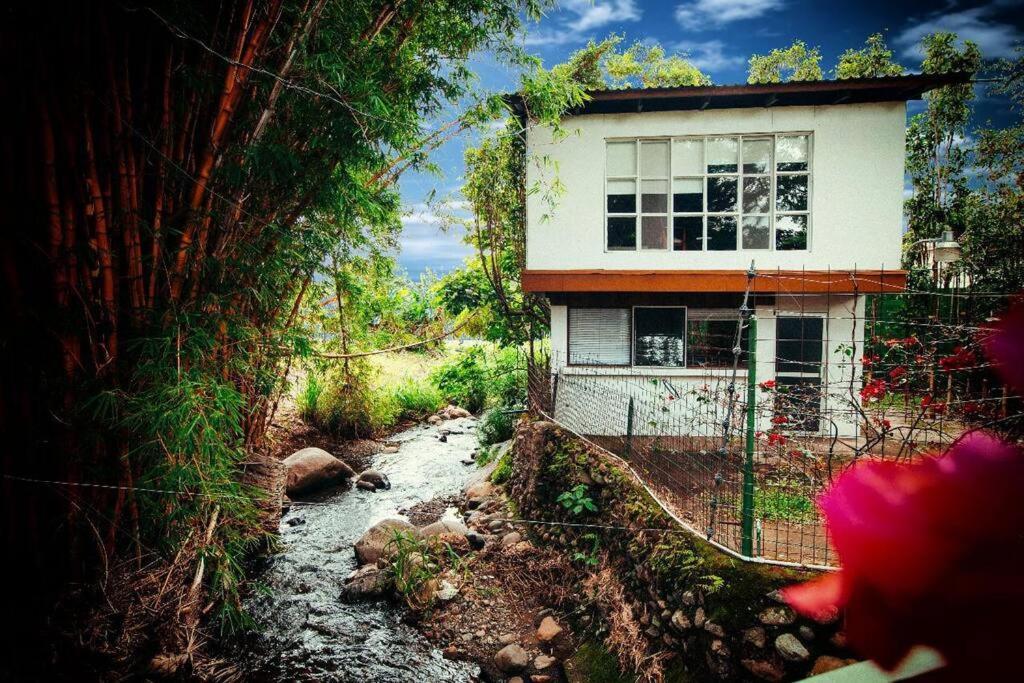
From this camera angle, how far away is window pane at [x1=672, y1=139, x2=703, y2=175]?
8539 millimetres

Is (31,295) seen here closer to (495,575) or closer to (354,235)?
(354,235)

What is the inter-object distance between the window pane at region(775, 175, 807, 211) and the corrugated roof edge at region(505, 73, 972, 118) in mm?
1173

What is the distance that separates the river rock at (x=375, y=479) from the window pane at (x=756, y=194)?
7.72 metres

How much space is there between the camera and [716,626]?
347 cm

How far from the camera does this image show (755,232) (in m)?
8.54

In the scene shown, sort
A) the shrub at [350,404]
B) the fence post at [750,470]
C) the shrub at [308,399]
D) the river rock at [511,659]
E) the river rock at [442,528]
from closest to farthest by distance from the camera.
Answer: the fence post at [750,470] → the river rock at [511,659] → the river rock at [442,528] → the shrub at [350,404] → the shrub at [308,399]

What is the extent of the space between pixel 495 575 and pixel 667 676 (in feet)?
8.14

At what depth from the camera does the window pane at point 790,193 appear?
8398mm

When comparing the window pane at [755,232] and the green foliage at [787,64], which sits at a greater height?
the green foliage at [787,64]

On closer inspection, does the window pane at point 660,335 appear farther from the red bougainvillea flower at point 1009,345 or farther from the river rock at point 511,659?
the red bougainvillea flower at point 1009,345

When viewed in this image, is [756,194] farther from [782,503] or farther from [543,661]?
[543,661]

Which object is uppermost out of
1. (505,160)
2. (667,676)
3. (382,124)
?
(505,160)

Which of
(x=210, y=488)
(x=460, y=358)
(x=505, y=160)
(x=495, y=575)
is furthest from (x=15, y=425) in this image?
(x=460, y=358)

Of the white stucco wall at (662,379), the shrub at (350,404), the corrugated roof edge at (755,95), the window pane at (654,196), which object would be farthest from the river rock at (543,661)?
the corrugated roof edge at (755,95)
